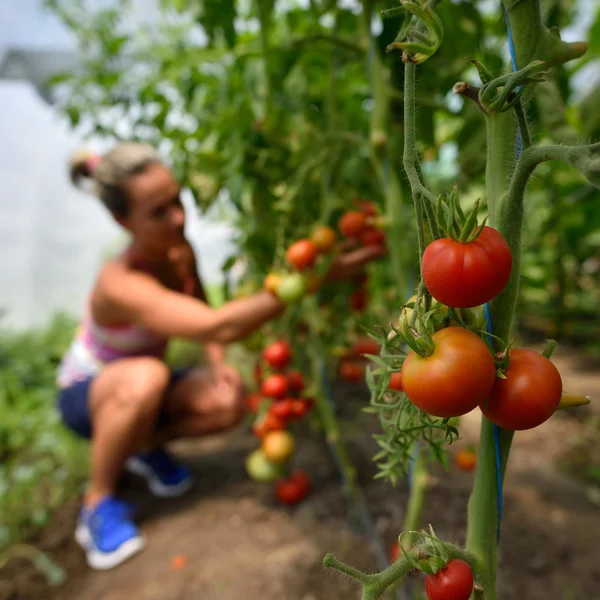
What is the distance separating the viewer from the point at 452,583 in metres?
0.34

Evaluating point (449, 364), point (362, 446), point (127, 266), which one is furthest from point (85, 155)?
point (449, 364)

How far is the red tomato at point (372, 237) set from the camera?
1011 mm

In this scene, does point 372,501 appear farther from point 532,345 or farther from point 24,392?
point 24,392

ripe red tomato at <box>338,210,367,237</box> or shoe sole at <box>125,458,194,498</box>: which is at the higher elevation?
ripe red tomato at <box>338,210,367,237</box>

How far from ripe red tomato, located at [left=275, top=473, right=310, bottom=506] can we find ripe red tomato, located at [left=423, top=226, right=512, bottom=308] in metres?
1.12

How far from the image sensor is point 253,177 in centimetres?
101

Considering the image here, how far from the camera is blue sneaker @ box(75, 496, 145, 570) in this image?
1.25 metres

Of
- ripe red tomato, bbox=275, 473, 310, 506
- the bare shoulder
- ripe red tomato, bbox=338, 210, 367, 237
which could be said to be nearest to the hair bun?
the bare shoulder

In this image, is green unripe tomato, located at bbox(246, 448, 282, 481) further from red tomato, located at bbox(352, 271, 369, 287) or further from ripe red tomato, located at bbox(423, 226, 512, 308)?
ripe red tomato, located at bbox(423, 226, 512, 308)

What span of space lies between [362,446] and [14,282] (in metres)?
3.10

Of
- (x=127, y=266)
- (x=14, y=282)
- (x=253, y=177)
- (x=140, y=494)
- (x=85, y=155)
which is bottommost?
(x=140, y=494)

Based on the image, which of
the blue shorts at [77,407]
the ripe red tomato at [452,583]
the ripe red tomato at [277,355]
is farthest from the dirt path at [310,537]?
the ripe red tomato at [452,583]

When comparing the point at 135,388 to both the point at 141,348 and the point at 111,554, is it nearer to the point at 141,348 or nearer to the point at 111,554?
the point at 141,348

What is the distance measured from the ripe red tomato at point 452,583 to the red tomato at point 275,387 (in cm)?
81
